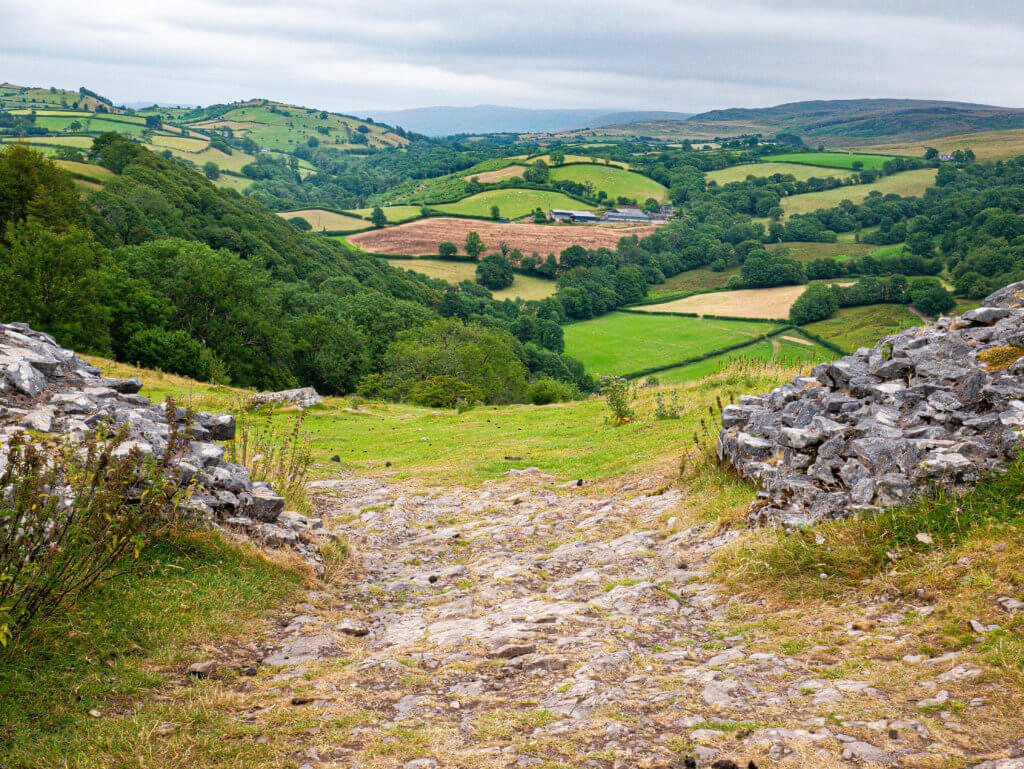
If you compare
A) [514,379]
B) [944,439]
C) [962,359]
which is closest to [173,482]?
[944,439]

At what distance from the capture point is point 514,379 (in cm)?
5478

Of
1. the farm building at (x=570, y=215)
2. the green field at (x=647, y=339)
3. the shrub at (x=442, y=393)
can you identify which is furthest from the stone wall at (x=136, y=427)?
the farm building at (x=570, y=215)

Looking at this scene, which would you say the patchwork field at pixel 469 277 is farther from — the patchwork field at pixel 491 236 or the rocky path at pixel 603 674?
the rocky path at pixel 603 674

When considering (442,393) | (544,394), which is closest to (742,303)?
(544,394)

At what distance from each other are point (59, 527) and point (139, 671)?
177 centimetres

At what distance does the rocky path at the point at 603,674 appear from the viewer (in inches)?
174

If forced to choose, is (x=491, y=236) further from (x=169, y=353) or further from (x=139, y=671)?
(x=139, y=671)

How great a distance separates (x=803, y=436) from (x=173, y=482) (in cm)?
887

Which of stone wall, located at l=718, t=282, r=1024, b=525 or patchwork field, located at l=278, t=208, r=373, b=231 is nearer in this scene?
stone wall, located at l=718, t=282, r=1024, b=525

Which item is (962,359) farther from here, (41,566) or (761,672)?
(41,566)

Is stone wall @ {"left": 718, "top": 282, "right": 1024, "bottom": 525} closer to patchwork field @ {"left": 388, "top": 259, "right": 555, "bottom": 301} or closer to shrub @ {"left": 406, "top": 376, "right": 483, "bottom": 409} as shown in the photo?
shrub @ {"left": 406, "top": 376, "right": 483, "bottom": 409}

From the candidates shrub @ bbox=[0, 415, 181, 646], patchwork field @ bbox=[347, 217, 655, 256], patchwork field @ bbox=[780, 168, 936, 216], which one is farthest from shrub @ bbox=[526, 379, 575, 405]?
patchwork field @ bbox=[780, 168, 936, 216]

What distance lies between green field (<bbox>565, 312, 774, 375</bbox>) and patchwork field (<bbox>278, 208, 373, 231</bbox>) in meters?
92.8

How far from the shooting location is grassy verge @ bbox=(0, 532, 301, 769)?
4438 mm
